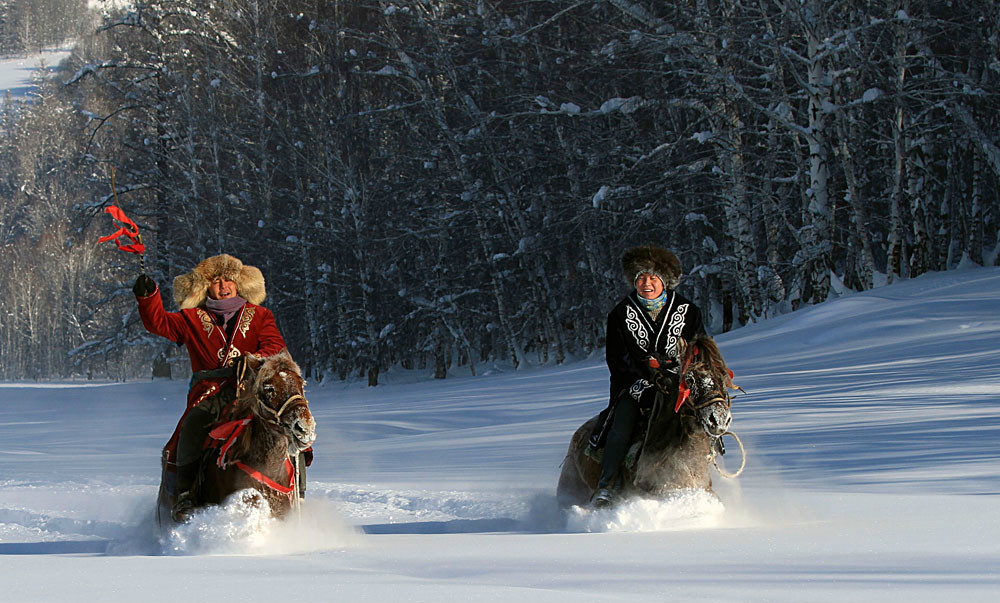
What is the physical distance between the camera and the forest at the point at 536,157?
20250 mm

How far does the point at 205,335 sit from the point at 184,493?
940mm

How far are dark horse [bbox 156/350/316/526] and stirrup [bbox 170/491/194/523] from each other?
0.06 m

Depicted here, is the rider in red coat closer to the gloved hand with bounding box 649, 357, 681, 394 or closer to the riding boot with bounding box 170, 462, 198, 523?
the riding boot with bounding box 170, 462, 198, 523

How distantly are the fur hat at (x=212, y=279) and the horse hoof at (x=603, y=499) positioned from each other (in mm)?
2329

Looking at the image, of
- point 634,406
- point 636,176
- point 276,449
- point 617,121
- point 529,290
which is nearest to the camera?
point 276,449

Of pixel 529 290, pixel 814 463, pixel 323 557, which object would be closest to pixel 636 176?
pixel 529 290

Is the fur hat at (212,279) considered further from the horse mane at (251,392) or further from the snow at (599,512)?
the snow at (599,512)

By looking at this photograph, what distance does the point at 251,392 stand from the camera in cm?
Answer: 629

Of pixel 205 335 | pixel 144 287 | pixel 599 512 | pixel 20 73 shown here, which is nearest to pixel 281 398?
pixel 205 335

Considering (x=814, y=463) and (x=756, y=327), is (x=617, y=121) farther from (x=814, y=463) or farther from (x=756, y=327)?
(x=814, y=463)

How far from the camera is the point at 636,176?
76.5ft

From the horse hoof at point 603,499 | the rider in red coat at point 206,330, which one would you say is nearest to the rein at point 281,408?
the rider in red coat at point 206,330

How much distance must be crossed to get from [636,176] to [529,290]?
6911 millimetres

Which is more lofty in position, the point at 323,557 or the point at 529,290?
the point at 529,290
